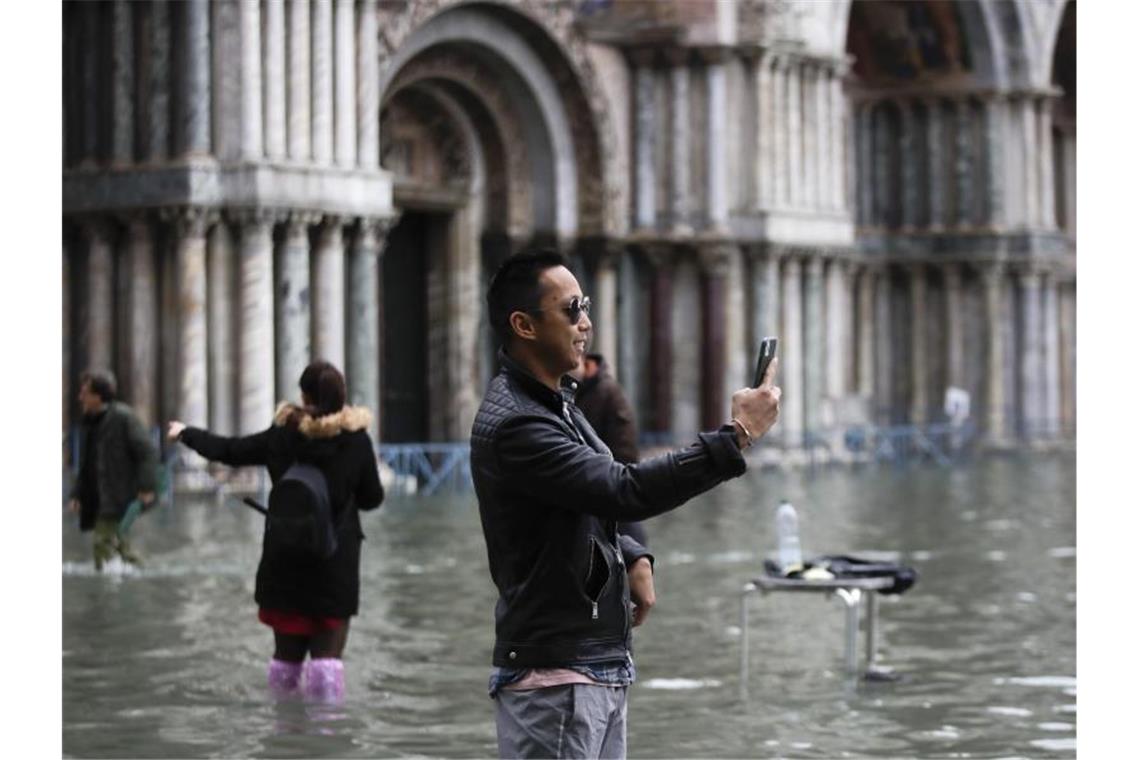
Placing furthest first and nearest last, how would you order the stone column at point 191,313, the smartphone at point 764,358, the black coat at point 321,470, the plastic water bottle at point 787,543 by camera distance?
1. the stone column at point 191,313
2. the plastic water bottle at point 787,543
3. the black coat at point 321,470
4. the smartphone at point 764,358

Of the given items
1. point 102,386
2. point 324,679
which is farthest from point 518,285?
point 102,386

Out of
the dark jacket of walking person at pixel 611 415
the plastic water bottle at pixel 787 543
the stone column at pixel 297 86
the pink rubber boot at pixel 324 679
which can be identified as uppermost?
the stone column at pixel 297 86

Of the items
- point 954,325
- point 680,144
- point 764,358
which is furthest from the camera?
point 954,325

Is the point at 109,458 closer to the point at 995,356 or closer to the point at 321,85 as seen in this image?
the point at 321,85

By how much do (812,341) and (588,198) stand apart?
5.25 m

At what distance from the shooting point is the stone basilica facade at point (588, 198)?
1081 inches

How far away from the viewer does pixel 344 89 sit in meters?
28.2

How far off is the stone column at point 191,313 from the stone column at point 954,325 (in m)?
22.1

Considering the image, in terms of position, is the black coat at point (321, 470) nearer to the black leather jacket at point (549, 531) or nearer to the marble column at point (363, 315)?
the black leather jacket at point (549, 531)

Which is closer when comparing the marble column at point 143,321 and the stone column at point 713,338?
the marble column at point 143,321

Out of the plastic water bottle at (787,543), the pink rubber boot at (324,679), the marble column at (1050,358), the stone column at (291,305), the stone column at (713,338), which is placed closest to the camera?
the pink rubber boot at (324,679)

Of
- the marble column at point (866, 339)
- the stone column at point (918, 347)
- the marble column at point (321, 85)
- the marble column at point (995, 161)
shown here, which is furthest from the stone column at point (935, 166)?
the marble column at point (321, 85)

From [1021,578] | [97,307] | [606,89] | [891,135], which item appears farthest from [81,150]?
[891,135]

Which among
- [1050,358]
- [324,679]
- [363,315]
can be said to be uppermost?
[363,315]
